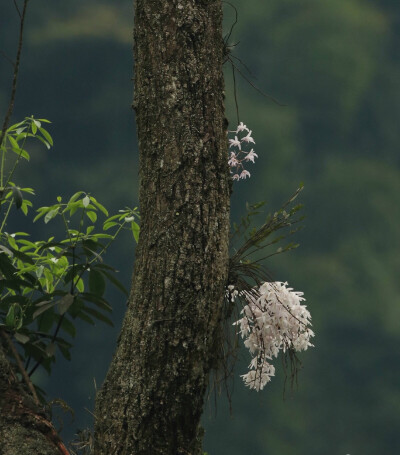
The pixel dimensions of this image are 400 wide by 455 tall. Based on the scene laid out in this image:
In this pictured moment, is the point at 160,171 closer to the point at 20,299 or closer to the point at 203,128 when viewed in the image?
the point at 203,128

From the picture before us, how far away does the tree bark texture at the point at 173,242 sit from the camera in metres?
2.17

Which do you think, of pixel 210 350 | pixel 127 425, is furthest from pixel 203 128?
pixel 127 425

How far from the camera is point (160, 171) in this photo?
230 cm

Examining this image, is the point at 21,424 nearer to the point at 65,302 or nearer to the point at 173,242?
the point at 65,302

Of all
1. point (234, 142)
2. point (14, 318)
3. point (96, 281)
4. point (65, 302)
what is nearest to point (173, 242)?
point (65, 302)

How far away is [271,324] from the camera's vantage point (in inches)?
105

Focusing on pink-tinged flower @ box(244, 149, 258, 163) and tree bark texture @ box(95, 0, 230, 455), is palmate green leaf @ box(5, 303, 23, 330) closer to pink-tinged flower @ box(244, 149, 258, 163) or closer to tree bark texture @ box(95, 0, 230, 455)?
tree bark texture @ box(95, 0, 230, 455)

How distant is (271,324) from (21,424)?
3.43 feet

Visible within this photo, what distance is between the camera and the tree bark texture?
2174 mm

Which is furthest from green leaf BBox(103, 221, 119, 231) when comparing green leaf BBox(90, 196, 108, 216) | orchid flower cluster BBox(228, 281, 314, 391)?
orchid flower cluster BBox(228, 281, 314, 391)

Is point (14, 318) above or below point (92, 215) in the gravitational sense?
below

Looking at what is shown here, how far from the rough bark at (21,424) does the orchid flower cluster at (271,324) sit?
2.67 feet

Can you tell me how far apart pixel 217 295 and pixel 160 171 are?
471mm

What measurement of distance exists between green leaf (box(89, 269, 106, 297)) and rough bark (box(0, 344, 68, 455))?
628mm
